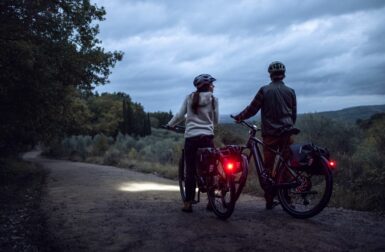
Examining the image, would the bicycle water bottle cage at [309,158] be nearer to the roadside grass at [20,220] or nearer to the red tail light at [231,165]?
the red tail light at [231,165]

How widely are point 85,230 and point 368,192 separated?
4.88 meters

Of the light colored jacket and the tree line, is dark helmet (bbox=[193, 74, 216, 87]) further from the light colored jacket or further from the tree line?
the tree line

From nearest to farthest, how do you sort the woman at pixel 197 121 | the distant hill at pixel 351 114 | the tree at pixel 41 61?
1. the woman at pixel 197 121
2. the tree at pixel 41 61
3. the distant hill at pixel 351 114

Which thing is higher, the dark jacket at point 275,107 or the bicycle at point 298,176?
the dark jacket at point 275,107

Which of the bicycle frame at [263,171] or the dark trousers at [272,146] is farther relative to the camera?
the dark trousers at [272,146]

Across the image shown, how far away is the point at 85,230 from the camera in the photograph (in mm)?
6090

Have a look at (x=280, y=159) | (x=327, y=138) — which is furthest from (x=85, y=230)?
(x=327, y=138)

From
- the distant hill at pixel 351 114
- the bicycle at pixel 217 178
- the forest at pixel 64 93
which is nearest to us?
the bicycle at pixel 217 178

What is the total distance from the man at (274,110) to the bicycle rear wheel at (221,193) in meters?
0.75

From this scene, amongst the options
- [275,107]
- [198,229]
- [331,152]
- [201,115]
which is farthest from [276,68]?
[331,152]

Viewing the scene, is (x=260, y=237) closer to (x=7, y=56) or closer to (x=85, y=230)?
(x=85, y=230)


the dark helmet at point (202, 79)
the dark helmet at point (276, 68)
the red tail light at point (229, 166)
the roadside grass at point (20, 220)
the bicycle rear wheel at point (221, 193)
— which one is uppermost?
the dark helmet at point (276, 68)

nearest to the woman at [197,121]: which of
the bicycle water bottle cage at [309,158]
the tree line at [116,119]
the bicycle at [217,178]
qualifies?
the bicycle at [217,178]

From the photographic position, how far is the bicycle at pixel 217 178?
6.41 m
